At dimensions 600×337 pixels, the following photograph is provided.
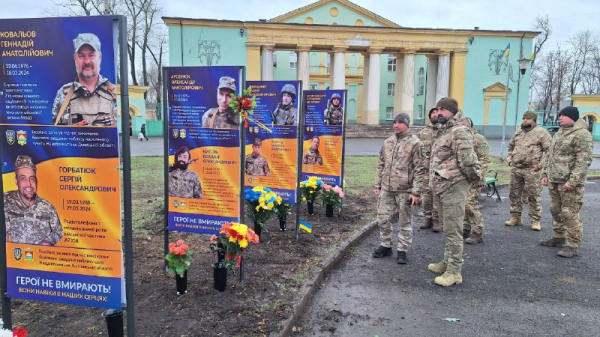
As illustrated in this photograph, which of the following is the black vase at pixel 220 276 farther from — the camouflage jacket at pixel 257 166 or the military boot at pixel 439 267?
the military boot at pixel 439 267

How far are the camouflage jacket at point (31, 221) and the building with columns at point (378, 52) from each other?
36579 mm

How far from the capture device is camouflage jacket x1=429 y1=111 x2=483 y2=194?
180 inches

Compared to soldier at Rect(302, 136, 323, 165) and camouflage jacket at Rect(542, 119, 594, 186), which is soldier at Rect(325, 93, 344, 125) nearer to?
soldier at Rect(302, 136, 323, 165)

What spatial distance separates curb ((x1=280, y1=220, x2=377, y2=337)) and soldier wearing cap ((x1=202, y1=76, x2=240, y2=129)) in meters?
1.82

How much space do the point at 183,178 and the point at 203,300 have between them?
1262 millimetres

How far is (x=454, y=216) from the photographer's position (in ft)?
15.6

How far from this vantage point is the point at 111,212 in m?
2.68

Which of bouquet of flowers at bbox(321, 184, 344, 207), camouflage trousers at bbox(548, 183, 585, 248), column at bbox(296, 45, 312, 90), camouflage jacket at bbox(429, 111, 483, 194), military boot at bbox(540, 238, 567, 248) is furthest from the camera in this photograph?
column at bbox(296, 45, 312, 90)

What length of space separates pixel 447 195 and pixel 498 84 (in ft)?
136

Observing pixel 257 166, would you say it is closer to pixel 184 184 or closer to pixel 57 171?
pixel 184 184

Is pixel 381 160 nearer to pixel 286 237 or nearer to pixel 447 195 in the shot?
pixel 447 195

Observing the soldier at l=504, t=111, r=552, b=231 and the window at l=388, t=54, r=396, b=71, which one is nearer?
the soldier at l=504, t=111, r=552, b=231

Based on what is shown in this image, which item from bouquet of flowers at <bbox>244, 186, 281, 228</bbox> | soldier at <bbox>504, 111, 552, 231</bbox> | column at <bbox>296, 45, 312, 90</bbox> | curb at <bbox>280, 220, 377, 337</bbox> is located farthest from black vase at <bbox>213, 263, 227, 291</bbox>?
column at <bbox>296, 45, 312, 90</bbox>

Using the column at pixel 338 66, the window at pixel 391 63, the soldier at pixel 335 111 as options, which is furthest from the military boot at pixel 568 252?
the window at pixel 391 63
